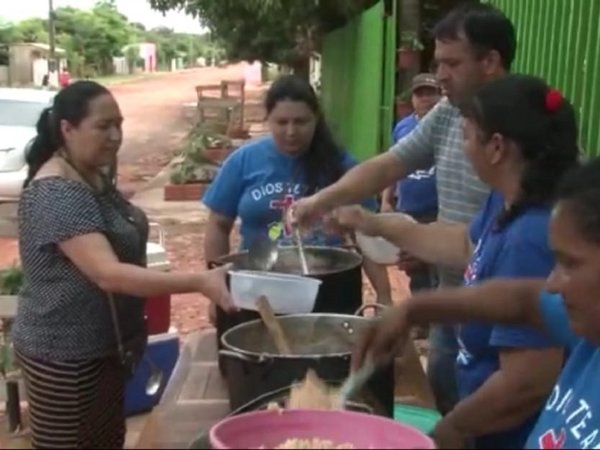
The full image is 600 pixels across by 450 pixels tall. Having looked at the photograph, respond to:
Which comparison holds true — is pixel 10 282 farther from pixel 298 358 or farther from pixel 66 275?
pixel 298 358

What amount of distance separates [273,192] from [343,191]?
468mm

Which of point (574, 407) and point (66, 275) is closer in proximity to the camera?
point (574, 407)

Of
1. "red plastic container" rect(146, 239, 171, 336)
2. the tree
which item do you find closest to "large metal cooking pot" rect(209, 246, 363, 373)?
"red plastic container" rect(146, 239, 171, 336)

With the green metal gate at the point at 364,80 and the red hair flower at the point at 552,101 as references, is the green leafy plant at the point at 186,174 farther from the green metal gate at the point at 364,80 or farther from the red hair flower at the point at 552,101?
the red hair flower at the point at 552,101

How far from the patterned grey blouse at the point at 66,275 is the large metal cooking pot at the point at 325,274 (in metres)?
0.35

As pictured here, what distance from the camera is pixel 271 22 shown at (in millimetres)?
16625

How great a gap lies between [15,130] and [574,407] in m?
13.3

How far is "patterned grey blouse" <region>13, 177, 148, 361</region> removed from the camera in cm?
325

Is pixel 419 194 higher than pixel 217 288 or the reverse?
the reverse

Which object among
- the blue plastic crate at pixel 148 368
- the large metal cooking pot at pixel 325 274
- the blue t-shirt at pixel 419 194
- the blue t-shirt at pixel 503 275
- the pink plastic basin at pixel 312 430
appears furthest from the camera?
the blue t-shirt at pixel 419 194

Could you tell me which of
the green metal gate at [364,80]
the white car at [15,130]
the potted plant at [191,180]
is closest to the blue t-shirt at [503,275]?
the green metal gate at [364,80]

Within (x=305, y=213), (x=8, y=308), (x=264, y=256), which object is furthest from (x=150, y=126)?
(x=264, y=256)

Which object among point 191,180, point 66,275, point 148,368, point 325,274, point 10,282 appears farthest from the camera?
point 191,180

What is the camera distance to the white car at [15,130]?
13.4 meters
